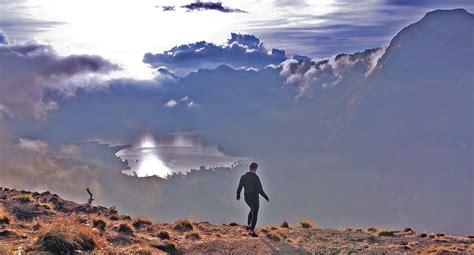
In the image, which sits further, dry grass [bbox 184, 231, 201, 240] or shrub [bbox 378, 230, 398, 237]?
shrub [bbox 378, 230, 398, 237]

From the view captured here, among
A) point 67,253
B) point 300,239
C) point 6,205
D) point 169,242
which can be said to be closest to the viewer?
point 67,253

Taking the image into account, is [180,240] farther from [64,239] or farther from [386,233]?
[386,233]

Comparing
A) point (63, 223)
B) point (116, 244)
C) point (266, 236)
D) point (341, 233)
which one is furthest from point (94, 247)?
point (341, 233)

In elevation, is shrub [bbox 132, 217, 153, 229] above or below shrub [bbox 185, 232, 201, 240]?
above

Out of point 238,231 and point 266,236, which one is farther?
point 238,231

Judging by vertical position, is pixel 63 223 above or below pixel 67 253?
above

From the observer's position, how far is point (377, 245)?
19.7 m

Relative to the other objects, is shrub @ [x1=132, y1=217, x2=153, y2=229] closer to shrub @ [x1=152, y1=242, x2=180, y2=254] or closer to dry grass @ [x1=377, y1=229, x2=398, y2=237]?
shrub @ [x1=152, y1=242, x2=180, y2=254]

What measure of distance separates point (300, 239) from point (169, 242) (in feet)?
17.3

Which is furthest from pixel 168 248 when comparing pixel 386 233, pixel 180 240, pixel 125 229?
pixel 386 233

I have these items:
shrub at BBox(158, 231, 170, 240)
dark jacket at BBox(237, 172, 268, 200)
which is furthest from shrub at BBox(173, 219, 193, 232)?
shrub at BBox(158, 231, 170, 240)

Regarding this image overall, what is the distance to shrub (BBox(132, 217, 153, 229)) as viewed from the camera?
23094 mm

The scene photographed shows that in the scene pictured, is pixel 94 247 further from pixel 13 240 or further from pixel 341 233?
pixel 341 233

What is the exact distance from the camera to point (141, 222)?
23703mm
